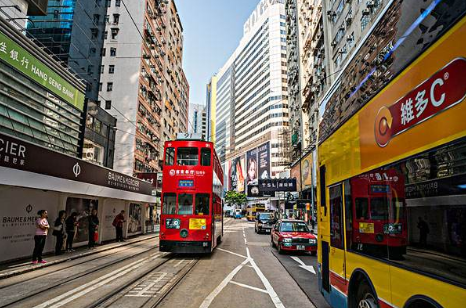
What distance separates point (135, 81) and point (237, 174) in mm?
74188

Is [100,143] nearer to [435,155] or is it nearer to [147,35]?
[147,35]

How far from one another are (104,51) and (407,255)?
4989cm

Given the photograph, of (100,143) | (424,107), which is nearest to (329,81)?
(100,143)

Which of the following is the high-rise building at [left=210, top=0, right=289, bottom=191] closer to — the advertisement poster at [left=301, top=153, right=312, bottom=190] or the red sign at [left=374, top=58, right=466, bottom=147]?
the advertisement poster at [left=301, top=153, right=312, bottom=190]

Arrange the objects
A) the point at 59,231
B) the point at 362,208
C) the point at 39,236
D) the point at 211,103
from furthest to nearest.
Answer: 1. the point at 211,103
2. the point at 59,231
3. the point at 39,236
4. the point at 362,208

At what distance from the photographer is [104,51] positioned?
46031 mm

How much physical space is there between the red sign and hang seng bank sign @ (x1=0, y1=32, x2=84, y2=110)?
567 inches

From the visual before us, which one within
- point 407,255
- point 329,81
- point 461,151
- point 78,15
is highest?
point 78,15

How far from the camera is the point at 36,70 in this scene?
50.2 feet

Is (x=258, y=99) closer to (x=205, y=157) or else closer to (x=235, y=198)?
(x=235, y=198)

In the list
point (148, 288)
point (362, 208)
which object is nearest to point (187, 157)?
point (148, 288)

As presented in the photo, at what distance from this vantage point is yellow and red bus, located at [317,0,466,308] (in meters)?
2.49

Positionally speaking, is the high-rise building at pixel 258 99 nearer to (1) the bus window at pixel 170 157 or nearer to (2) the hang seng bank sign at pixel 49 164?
(2) the hang seng bank sign at pixel 49 164

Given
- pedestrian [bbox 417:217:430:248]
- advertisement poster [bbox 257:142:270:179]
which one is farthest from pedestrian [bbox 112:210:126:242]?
advertisement poster [bbox 257:142:270:179]
